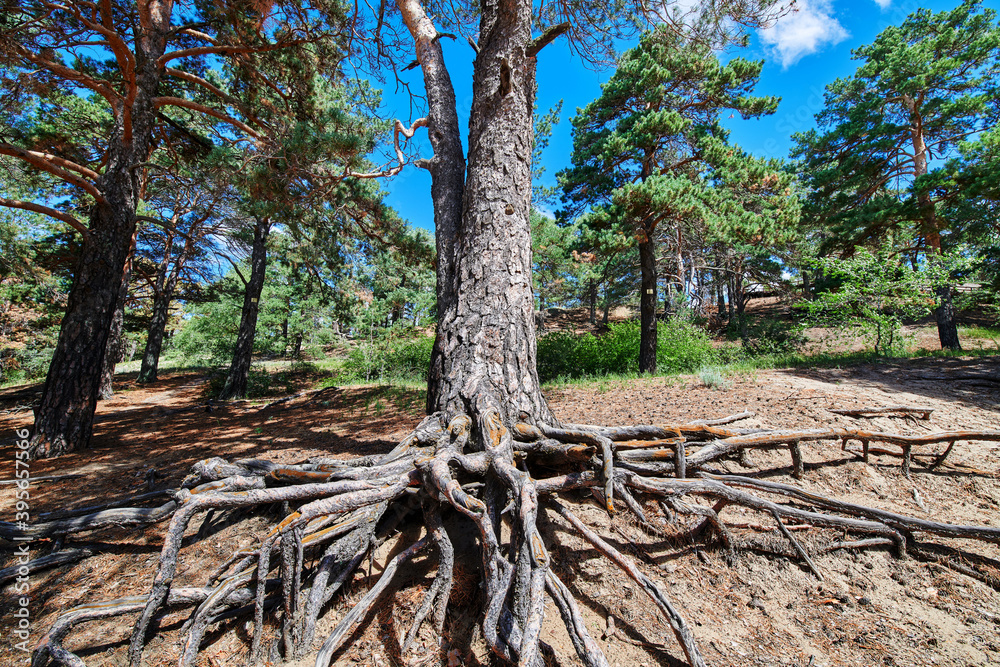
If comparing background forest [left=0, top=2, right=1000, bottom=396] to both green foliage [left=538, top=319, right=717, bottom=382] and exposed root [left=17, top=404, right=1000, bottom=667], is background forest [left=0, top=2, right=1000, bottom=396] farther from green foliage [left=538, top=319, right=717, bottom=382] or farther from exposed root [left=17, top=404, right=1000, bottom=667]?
exposed root [left=17, top=404, right=1000, bottom=667]

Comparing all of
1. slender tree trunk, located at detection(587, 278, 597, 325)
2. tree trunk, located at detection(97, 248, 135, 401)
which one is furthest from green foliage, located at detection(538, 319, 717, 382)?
tree trunk, located at detection(97, 248, 135, 401)

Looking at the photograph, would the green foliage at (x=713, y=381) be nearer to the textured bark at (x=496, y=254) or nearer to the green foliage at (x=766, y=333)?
the textured bark at (x=496, y=254)

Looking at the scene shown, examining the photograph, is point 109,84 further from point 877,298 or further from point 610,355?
point 877,298

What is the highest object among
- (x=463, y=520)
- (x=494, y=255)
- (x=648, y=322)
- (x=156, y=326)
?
(x=156, y=326)

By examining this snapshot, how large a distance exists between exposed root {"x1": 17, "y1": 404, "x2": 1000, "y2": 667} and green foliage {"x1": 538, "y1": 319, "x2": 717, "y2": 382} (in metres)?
7.21

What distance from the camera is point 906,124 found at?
10.6 metres

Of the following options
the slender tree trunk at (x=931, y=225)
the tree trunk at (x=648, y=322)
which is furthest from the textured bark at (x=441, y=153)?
the slender tree trunk at (x=931, y=225)

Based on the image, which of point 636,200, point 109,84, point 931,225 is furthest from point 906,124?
point 109,84

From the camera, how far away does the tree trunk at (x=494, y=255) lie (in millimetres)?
2486

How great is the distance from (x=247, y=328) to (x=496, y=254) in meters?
9.10

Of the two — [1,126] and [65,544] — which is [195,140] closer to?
[1,126]

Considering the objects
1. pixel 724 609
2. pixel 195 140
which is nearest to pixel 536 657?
pixel 724 609

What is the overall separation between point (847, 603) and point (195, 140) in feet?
34.5

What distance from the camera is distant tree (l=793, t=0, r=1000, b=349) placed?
952 centimetres
